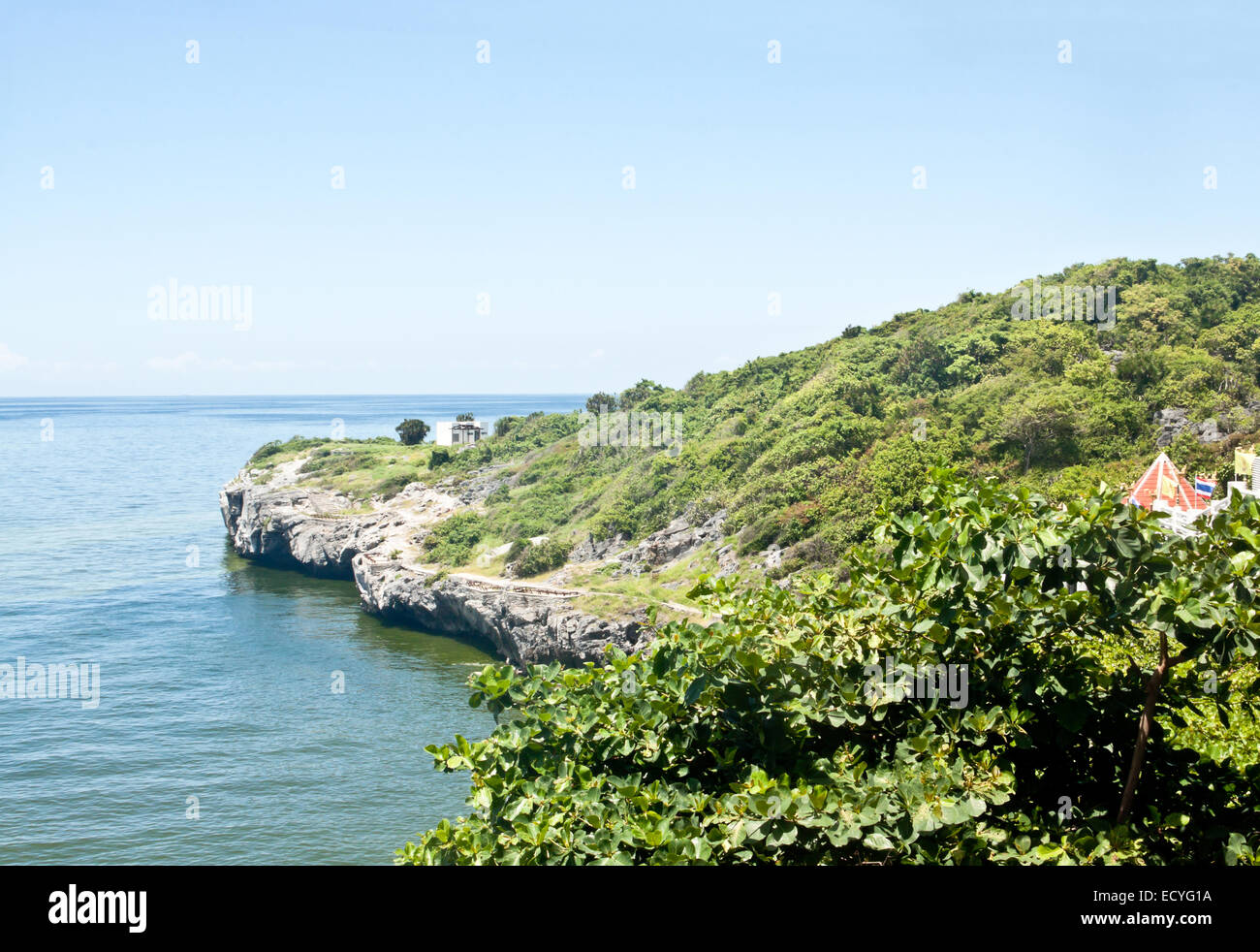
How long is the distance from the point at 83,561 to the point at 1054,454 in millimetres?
55733

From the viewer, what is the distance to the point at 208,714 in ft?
113

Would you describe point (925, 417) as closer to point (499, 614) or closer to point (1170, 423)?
point (1170, 423)

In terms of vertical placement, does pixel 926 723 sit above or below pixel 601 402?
below

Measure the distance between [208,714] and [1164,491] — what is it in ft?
102

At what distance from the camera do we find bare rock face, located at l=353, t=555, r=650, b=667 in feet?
116

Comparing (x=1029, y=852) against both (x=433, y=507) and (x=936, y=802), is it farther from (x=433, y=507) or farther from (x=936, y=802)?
(x=433, y=507)

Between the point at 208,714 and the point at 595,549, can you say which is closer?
the point at 208,714

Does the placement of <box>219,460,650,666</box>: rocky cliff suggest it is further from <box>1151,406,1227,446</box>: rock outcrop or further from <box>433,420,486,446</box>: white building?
<box>1151,406,1227,446</box>: rock outcrop

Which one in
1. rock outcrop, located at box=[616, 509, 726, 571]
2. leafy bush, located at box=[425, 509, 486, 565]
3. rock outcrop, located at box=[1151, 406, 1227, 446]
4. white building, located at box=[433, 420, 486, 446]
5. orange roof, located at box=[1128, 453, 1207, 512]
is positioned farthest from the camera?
white building, located at box=[433, 420, 486, 446]

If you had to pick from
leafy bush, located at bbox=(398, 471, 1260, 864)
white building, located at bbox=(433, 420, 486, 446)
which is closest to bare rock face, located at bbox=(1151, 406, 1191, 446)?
leafy bush, located at bbox=(398, 471, 1260, 864)

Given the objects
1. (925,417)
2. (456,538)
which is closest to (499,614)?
(456,538)

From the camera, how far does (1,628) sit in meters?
46.6

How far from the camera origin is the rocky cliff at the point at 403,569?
1439 inches

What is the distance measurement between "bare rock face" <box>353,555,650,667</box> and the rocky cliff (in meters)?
0.05
